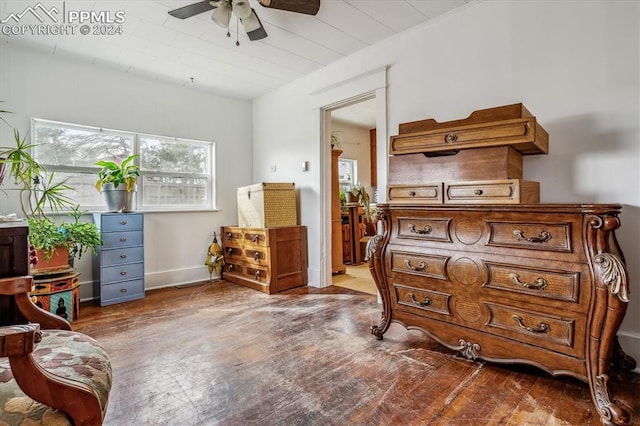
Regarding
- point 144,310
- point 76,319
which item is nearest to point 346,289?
point 144,310

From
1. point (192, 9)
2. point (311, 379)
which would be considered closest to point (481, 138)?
point (311, 379)

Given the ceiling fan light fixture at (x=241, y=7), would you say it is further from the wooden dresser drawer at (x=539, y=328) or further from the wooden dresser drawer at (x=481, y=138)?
the wooden dresser drawer at (x=539, y=328)

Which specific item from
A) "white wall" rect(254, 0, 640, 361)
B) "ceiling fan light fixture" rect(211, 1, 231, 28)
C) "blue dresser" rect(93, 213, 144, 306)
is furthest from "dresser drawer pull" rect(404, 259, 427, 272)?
"blue dresser" rect(93, 213, 144, 306)

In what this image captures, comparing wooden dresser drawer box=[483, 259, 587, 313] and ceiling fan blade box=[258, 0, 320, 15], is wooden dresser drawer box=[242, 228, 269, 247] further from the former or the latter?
wooden dresser drawer box=[483, 259, 587, 313]

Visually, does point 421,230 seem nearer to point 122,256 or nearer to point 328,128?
point 328,128

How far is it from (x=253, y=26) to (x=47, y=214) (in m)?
2.72

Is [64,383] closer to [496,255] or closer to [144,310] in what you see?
[496,255]

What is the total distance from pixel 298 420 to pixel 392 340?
1.06 metres

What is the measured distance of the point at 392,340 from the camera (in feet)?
7.56

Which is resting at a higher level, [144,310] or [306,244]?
[306,244]

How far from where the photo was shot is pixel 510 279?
1.75 metres

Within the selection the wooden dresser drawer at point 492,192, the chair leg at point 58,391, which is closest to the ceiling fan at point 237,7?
the wooden dresser drawer at point 492,192

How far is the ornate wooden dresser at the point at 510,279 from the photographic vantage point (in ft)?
4.83

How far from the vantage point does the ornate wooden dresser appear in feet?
4.83
